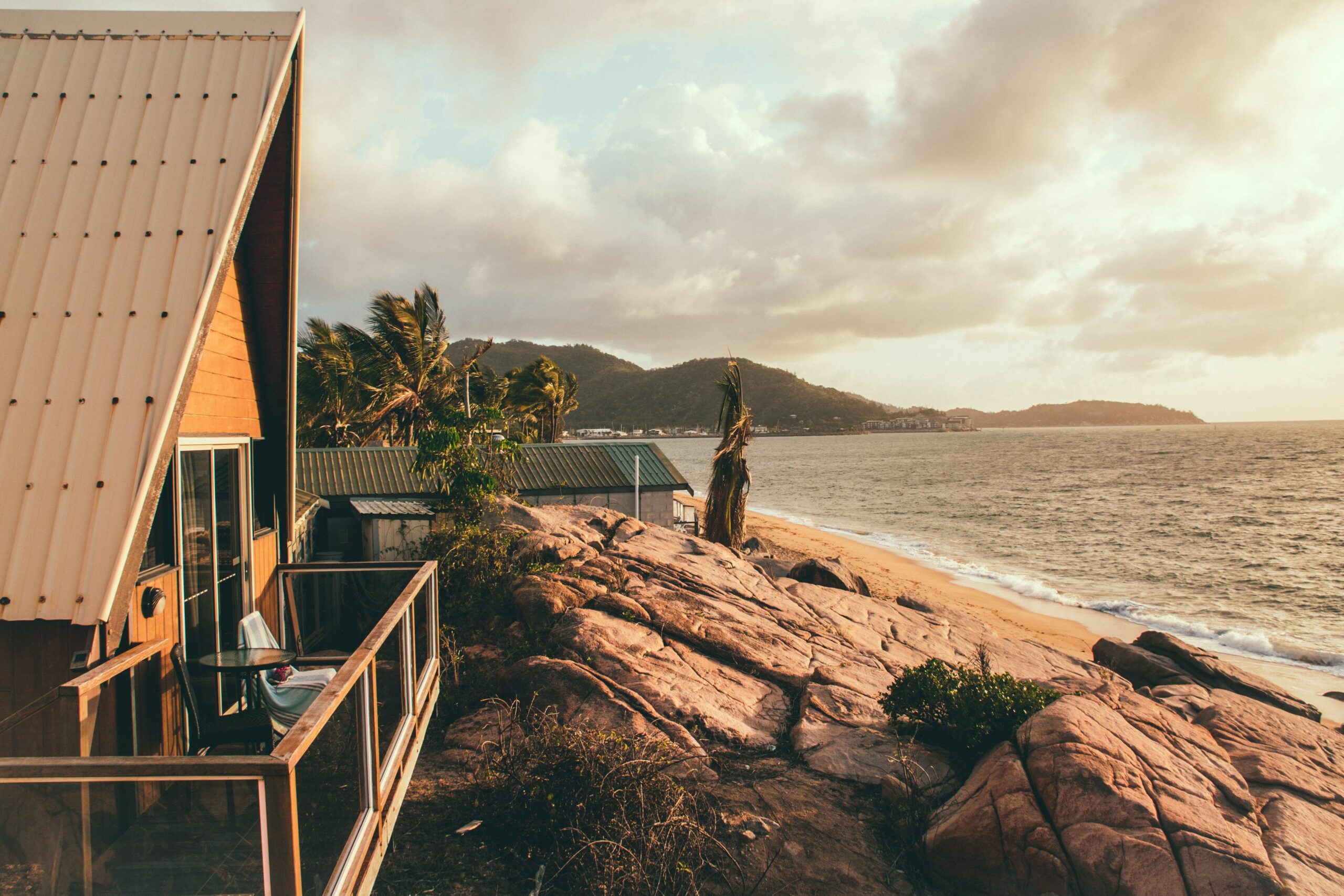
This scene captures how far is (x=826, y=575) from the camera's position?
51.8ft

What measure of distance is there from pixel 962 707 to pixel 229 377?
7385 millimetres

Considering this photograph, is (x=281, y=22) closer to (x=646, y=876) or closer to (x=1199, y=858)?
(x=646, y=876)

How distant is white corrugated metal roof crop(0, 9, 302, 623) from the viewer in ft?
10.2

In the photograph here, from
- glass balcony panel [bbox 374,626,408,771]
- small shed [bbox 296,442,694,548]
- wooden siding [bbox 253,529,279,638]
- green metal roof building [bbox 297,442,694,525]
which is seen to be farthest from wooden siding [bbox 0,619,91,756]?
green metal roof building [bbox 297,442,694,525]

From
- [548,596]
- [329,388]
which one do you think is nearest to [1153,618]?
[548,596]

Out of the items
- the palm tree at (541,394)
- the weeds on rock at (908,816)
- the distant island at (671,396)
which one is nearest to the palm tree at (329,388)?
the palm tree at (541,394)

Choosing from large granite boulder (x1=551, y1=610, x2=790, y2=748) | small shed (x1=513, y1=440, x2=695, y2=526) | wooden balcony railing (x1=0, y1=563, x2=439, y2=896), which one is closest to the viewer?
wooden balcony railing (x1=0, y1=563, x2=439, y2=896)

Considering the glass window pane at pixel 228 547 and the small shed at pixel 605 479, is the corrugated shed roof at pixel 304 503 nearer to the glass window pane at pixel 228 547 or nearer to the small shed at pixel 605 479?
the glass window pane at pixel 228 547

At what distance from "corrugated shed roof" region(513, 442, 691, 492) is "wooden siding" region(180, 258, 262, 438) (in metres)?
12.8

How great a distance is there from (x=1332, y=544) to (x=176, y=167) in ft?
162

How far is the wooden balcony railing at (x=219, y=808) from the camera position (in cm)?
228

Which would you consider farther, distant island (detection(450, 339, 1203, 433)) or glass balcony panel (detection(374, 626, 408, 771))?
distant island (detection(450, 339, 1203, 433))

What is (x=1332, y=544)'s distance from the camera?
3706 centimetres

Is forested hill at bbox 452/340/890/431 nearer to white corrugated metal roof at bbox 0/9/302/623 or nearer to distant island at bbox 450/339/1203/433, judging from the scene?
distant island at bbox 450/339/1203/433
